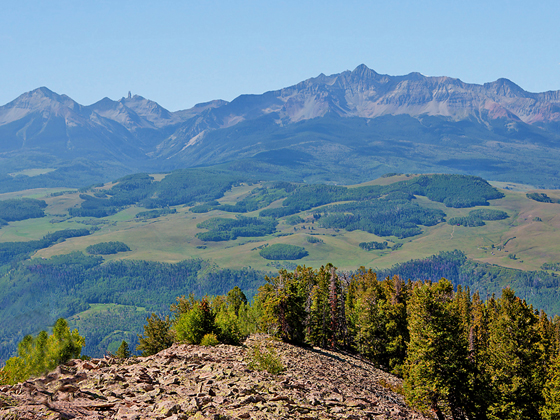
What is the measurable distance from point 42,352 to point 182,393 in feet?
91.7

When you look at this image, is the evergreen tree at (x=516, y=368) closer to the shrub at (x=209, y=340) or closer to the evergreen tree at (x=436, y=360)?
the evergreen tree at (x=436, y=360)

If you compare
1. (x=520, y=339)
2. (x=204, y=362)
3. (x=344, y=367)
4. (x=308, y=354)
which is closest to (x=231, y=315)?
(x=308, y=354)

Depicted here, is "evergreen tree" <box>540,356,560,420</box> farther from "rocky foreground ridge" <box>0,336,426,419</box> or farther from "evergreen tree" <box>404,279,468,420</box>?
"rocky foreground ridge" <box>0,336,426,419</box>

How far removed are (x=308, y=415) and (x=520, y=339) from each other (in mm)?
34733

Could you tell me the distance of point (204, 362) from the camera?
4462cm

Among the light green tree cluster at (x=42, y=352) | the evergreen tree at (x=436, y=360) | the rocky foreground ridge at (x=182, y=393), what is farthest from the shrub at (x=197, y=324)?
the evergreen tree at (x=436, y=360)

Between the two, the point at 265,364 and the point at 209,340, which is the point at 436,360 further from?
the point at 209,340

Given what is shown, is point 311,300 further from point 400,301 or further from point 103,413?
point 103,413

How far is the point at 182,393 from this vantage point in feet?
114

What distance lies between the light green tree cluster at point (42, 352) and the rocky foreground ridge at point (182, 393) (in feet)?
39.3

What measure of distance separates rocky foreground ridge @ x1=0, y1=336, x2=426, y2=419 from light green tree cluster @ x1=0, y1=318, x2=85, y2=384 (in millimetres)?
11980

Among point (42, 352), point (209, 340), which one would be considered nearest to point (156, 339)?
point (42, 352)

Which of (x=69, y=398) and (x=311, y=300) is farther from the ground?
(x=69, y=398)

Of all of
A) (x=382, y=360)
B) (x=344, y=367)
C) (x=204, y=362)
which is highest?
(x=204, y=362)
